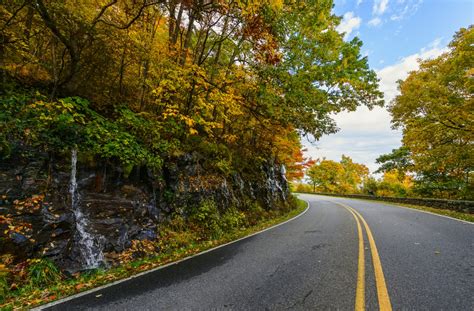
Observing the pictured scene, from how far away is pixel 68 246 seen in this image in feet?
14.6

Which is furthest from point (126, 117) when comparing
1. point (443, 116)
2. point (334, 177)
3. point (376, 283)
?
point (334, 177)

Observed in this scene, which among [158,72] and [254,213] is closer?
[158,72]

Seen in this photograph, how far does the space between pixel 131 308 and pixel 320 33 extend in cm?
1088

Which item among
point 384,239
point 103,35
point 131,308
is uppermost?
point 103,35

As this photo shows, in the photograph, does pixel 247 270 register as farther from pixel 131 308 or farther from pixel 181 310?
pixel 131 308

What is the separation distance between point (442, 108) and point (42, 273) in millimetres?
16170

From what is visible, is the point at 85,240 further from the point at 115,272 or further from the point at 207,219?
the point at 207,219

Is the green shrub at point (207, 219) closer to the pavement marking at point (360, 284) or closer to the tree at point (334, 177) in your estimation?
the pavement marking at point (360, 284)

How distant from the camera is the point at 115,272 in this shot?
447cm

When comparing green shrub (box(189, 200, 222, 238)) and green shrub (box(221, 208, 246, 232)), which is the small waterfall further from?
green shrub (box(221, 208, 246, 232))

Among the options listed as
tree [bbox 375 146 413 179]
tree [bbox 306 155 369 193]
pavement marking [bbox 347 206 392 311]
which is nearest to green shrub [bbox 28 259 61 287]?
pavement marking [bbox 347 206 392 311]

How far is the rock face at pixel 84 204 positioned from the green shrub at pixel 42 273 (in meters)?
0.14

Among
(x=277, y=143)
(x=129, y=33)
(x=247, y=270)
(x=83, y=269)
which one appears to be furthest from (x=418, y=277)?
(x=277, y=143)

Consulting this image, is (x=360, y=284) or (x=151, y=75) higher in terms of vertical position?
(x=151, y=75)
